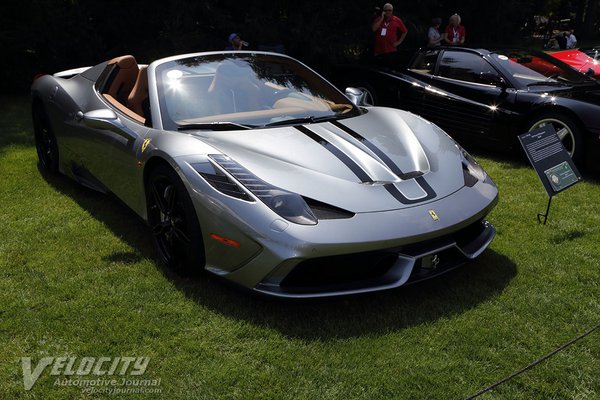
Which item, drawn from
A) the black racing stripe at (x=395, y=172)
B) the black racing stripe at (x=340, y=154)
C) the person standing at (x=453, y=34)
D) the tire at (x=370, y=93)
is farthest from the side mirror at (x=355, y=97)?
the person standing at (x=453, y=34)

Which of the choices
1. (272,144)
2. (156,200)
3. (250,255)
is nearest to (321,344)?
(250,255)

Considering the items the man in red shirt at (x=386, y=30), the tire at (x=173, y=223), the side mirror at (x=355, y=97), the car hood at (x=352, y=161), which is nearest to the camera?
the car hood at (x=352, y=161)

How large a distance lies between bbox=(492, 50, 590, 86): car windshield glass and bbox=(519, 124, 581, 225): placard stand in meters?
1.98

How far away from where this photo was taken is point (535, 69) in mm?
6047

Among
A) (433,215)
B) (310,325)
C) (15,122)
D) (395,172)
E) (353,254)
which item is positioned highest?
(395,172)

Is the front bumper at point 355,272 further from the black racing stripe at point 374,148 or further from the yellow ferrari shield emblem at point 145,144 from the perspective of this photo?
the yellow ferrari shield emblem at point 145,144

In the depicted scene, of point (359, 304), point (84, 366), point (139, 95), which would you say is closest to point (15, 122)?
point (139, 95)

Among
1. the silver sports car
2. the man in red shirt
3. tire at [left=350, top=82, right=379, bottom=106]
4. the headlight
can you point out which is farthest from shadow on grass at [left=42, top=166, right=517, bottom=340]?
the man in red shirt

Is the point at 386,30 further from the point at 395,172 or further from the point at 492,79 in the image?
the point at 395,172

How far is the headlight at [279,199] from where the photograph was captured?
2672 mm

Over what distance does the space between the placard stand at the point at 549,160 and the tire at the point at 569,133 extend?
44.2 inches

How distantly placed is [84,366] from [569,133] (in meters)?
4.59

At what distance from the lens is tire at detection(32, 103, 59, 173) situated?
4973 millimetres

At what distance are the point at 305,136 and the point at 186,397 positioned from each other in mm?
1639
